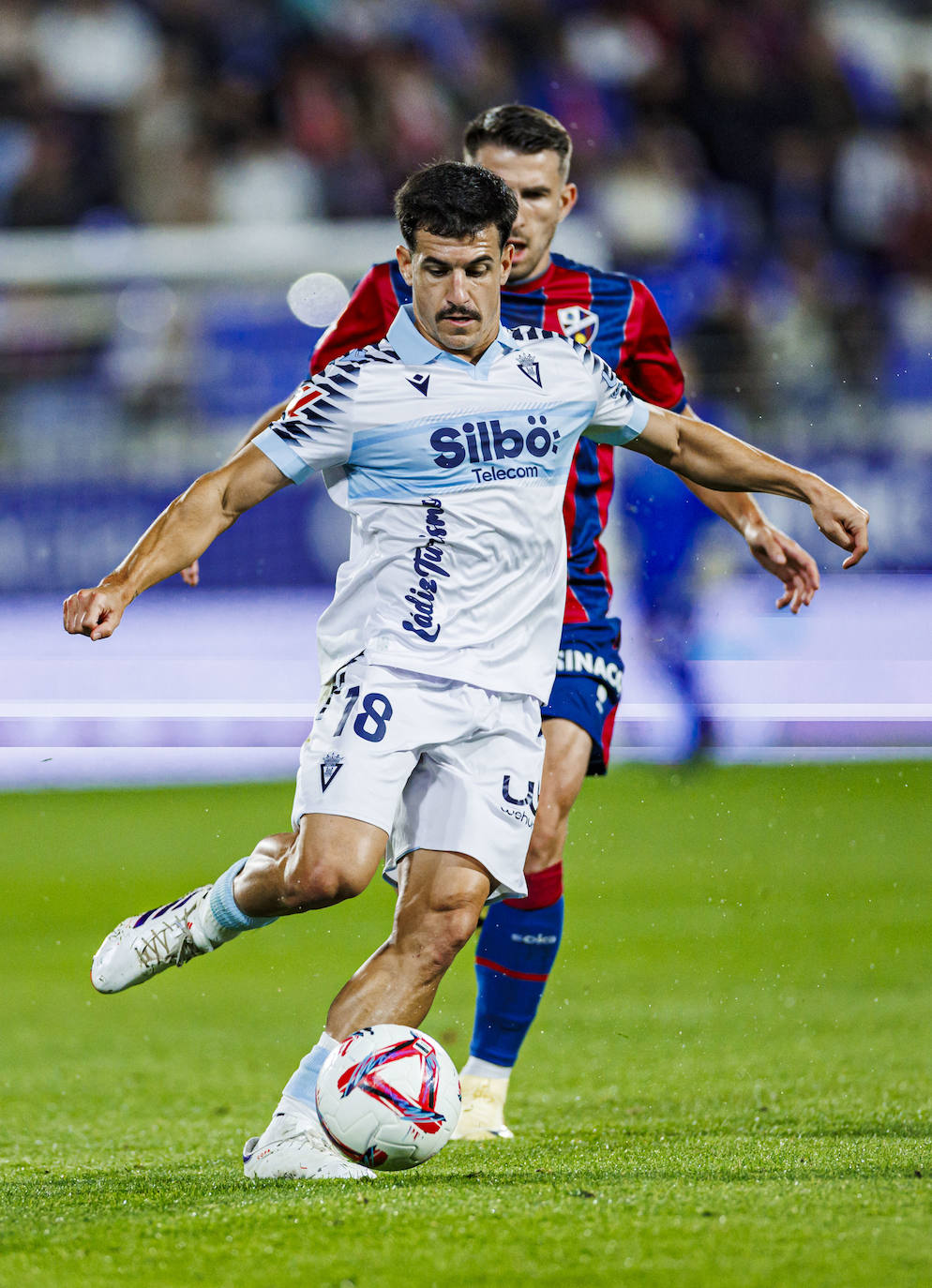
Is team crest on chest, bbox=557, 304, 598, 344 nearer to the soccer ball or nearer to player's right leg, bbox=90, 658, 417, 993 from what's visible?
player's right leg, bbox=90, 658, 417, 993

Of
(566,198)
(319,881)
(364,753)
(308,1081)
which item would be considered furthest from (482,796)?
(566,198)

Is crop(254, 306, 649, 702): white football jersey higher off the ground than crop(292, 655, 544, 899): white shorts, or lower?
higher

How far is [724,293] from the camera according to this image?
1080 centimetres

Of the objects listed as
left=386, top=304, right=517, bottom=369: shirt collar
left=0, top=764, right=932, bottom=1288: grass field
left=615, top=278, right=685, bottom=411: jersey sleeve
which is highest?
left=386, top=304, right=517, bottom=369: shirt collar

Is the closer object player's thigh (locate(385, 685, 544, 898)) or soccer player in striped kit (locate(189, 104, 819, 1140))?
player's thigh (locate(385, 685, 544, 898))

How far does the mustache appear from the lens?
3814 millimetres

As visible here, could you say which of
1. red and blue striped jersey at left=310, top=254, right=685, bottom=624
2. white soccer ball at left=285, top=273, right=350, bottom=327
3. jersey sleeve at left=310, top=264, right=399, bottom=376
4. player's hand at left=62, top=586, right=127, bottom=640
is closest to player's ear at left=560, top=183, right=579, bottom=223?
red and blue striped jersey at left=310, top=254, right=685, bottom=624

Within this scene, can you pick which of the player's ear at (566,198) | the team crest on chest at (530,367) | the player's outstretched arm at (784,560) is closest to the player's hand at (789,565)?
the player's outstretched arm at (784,560)

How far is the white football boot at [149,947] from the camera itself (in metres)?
4.21

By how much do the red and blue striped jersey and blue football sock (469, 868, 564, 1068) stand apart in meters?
0.77

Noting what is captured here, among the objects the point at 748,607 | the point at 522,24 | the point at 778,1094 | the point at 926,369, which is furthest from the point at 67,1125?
the point at 522,24

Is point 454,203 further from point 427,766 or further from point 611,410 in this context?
point 427,766

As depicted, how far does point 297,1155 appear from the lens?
366 centimetres

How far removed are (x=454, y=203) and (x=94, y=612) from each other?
1.12 meters
